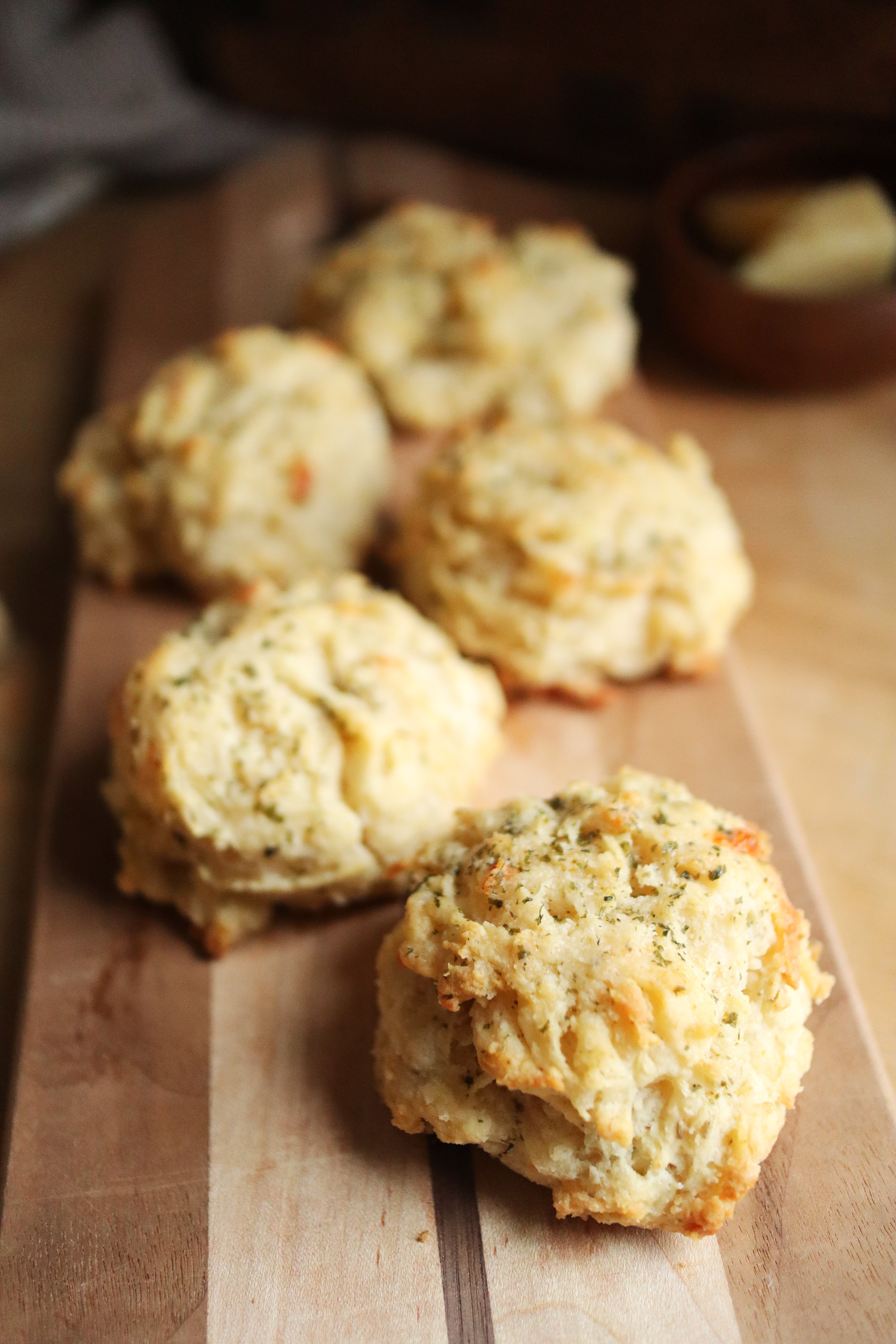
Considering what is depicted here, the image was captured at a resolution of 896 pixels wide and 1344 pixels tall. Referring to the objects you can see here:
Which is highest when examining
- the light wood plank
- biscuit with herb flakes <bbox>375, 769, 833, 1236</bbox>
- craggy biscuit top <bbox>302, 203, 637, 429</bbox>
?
craggy biscuit top <bbox>302, 203, 637, 429</bbox>

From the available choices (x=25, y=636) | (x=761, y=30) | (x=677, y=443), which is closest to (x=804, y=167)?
(x=761, y=30)

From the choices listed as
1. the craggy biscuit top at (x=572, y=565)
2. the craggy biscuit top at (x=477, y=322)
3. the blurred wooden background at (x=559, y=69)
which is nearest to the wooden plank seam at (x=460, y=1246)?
the craggy biscuit top at (x=572, y=565)

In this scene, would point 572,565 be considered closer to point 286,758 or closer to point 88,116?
point 286,758

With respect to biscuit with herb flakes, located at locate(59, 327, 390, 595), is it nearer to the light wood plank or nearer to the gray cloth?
the light wood plank

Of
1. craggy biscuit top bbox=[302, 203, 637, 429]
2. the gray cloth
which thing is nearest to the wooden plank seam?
craggy biscuit top bbox=[302, 203, 637, 429]

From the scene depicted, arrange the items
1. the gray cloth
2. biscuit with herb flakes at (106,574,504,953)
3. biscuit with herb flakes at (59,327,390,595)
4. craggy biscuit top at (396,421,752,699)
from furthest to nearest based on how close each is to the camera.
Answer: the gray cloth → biscuit with herb flakes at (59,327,390,595) → craggy biscuit top at (396,421,752,699) → biscuit with herb flakes at (106,574,504,953)

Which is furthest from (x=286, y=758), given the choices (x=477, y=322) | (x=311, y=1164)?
(x=477, y=322)

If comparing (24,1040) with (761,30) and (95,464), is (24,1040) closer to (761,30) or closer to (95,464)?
(95,464)
